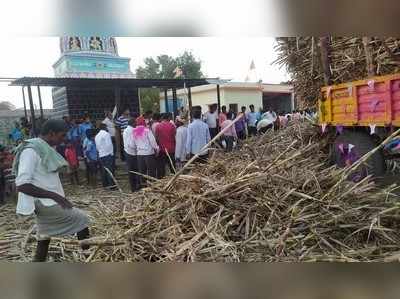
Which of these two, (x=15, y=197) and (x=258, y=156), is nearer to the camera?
(x=15, y=197)

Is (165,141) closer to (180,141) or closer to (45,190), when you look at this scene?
(180,141)

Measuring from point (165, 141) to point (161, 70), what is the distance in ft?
1.73

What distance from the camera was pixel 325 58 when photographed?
2.96 meters

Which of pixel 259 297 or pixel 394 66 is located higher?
pixel 394 66

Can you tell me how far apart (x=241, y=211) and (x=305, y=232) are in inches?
17.0

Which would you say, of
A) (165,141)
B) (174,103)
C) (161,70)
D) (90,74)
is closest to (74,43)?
(90,74)

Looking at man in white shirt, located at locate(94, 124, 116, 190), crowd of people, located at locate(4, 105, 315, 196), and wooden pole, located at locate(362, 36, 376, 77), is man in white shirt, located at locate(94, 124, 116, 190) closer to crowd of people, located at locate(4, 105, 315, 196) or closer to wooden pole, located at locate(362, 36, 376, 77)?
crowd of people, located at locate(4, 105, 315, 196)

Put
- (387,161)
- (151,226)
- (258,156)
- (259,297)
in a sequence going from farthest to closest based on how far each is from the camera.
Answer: (387,161), (258,156), (151,226), (259,297)

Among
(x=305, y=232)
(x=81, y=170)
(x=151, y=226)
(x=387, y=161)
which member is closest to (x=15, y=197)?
(x=81, y=170)

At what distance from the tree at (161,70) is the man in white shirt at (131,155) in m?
0.19

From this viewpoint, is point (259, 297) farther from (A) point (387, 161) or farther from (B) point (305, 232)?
(A) point (387, 161)

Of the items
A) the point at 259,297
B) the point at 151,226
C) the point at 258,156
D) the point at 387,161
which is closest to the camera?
the point at 259,297

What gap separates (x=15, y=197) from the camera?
2428 mm

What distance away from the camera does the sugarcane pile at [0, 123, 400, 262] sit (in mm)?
2432
